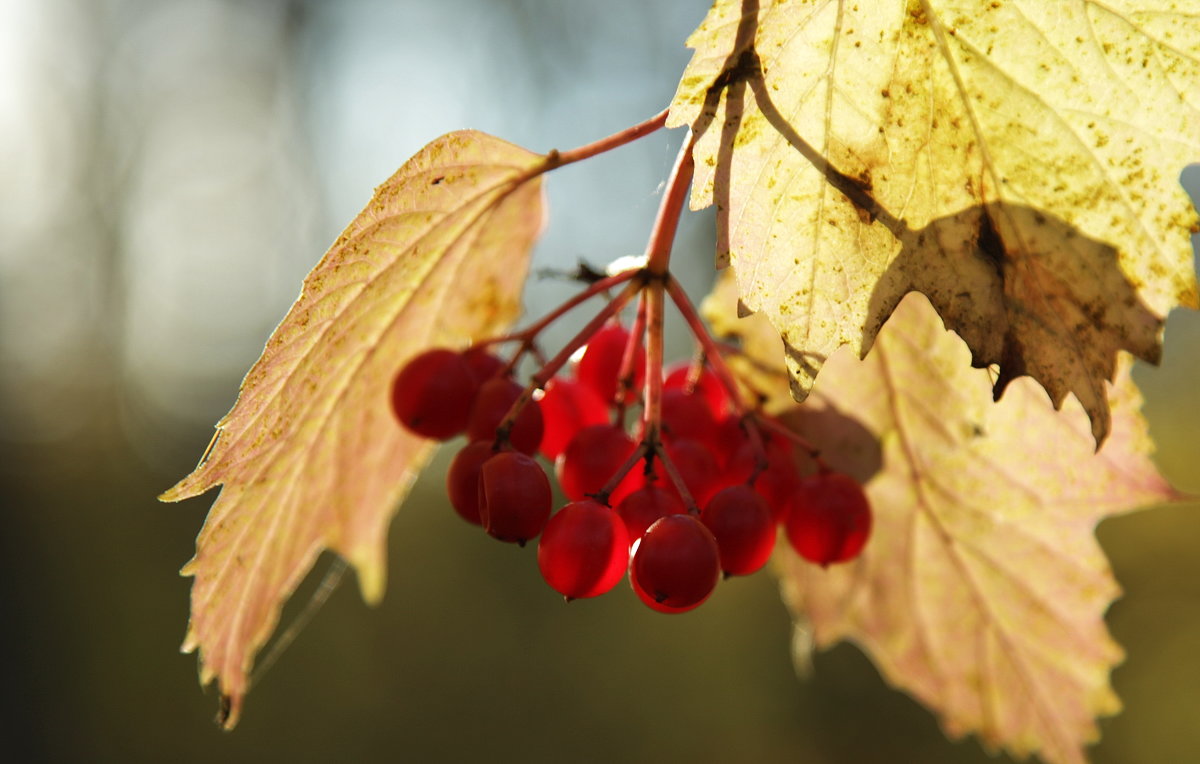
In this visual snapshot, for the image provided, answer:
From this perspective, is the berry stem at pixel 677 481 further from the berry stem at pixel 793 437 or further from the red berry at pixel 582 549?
the berry stem at pixel 793 437

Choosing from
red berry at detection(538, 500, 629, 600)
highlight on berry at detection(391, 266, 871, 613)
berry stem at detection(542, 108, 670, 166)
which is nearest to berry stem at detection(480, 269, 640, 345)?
highlight on berry at detection(391, 266, 871, 613)

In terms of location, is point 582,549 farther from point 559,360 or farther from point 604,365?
point 604,365

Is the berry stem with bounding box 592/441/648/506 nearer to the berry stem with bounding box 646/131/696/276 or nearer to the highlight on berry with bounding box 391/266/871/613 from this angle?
the highlight on berry with bounding box 391/266/871/613

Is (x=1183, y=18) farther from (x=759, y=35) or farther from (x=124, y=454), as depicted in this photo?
(x=124, y=454)

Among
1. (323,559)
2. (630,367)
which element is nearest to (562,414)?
(630,367)

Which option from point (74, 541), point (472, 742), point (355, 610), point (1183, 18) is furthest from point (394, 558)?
point (1183, 18)

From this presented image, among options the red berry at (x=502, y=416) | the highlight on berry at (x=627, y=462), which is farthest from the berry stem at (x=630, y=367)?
the red berry at (x=502, y=416)
